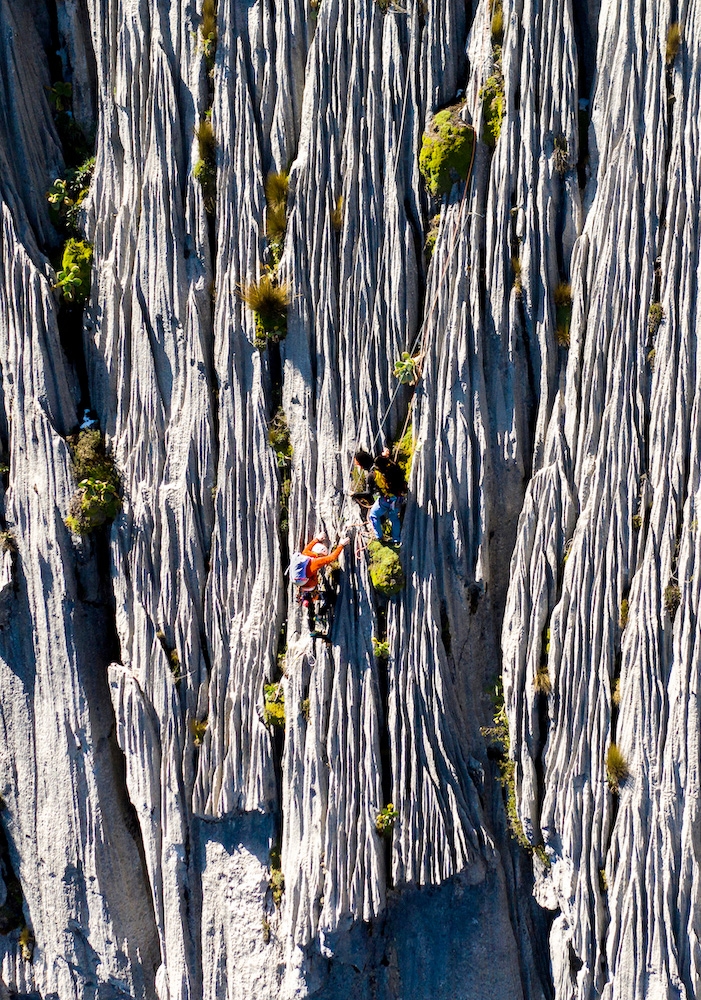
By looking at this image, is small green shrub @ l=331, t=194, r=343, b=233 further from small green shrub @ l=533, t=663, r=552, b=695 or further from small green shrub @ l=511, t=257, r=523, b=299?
small green shrub @ l=533, t=663, r=552, b=695

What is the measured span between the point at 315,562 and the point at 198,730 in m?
4.71

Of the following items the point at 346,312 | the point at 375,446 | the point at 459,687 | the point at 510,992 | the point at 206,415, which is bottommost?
the point at 510,992

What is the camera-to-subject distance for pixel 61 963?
19.6 m

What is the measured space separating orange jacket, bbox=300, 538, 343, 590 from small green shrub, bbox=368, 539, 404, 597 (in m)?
0.67

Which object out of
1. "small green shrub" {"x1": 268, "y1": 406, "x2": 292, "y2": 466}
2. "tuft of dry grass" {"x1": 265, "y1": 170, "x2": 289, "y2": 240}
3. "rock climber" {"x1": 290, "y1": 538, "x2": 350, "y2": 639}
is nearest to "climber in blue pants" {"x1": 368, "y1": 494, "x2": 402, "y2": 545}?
"rock climber" {"x1": 290, "y1": 538, "x2": 350, "y2": 639}

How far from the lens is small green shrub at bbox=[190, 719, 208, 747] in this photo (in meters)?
18.0

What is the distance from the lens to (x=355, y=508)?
1664cm

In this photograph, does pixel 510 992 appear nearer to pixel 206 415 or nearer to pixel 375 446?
pixel 375 446

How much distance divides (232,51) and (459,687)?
12.9m

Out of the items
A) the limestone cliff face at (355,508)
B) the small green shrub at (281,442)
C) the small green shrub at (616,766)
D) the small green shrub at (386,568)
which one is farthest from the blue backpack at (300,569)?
the small green shrub at (616,766)

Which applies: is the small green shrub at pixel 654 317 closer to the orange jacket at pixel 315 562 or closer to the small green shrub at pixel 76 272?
the orange jacket at pixel 315 562

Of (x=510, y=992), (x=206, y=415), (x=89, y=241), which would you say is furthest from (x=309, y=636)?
(x=89, y=241)

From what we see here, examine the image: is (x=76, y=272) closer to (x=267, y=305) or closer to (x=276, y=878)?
(x=267, y=305)

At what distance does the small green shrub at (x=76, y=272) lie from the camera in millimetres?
18297
